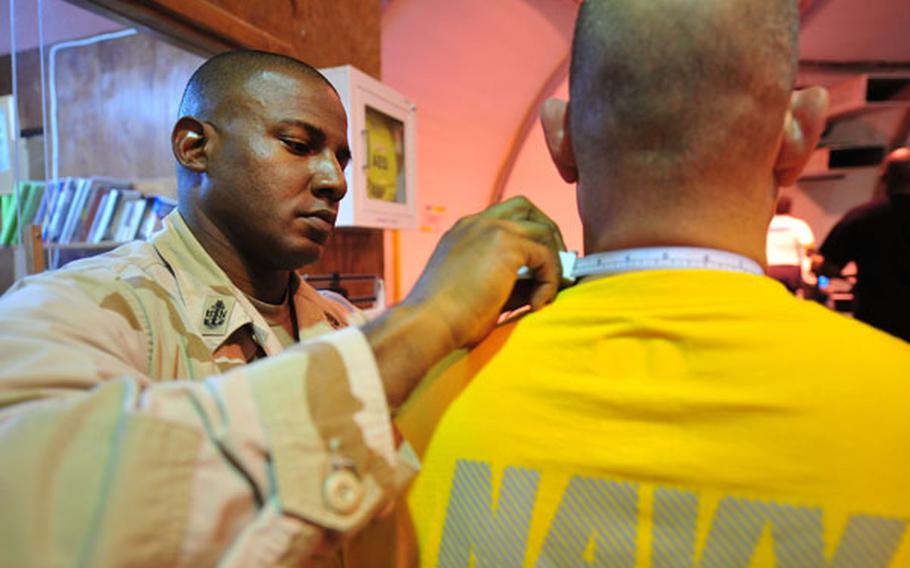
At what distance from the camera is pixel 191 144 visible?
1.33 m

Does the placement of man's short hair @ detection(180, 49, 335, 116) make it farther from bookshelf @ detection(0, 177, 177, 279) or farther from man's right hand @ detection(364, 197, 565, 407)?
bookshelf @ detection(0, 177, 177, 279)

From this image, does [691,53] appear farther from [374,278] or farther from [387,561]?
[374,278]

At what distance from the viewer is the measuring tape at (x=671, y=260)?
71 cm

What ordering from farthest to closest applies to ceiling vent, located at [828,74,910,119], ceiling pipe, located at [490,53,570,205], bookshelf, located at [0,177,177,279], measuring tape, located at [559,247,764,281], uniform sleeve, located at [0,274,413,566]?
ceiling vent, located at [828,74,910,119], ceiling pipe, located at [490,53,570,205], bookshelf, located at [0,177,177,279], measuring tape, located at [559,247,764,281], uniform sleeve, located at [0,274,413,566]

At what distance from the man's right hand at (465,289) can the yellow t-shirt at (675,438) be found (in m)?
0.07

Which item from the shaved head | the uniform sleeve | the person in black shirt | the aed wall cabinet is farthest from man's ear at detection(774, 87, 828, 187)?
the person in black shirt

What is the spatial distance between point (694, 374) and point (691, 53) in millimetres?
379

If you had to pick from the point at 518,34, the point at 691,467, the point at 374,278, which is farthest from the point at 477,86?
the point at 691,467

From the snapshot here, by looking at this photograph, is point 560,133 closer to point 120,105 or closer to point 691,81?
point 691,81

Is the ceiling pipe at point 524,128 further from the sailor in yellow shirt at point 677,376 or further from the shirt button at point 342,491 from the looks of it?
the shirt button at point 342,491

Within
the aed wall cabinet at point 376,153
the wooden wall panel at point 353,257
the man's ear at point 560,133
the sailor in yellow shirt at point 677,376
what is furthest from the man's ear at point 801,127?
the wooden wall panel at point 353,257

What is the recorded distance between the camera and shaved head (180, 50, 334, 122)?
133 centimetres

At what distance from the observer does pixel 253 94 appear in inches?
51.4

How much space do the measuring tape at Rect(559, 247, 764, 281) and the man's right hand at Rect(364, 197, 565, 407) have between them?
0.09 metres
